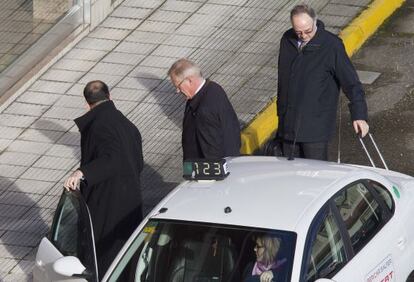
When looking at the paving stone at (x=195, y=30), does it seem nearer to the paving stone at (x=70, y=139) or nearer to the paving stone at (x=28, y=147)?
the paving stone at (x=70, y=139)

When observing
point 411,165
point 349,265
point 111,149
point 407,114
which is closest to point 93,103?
point 111,149

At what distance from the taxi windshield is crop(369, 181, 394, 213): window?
1246 millimetres

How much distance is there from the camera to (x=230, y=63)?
1334cm

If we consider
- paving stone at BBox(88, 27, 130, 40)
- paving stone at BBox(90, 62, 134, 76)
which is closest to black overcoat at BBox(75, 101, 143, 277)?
paving stone at BBox(90, 62, 134, 76)

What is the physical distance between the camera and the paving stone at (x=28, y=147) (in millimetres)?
12255

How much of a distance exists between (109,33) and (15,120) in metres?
1.87

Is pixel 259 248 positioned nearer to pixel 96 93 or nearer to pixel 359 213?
pixel 359 213

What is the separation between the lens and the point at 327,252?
7.59 m

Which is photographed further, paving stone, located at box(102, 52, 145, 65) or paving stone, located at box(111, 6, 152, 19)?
paving stone, located at box(111, 6, 152, 19)

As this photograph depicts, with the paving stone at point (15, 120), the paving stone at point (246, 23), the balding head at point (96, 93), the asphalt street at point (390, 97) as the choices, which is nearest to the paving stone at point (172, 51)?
the paving stone at point (246, 23)

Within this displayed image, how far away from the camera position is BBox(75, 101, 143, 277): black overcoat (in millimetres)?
8703

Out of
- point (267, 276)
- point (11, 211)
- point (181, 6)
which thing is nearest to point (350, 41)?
point (181, 6)

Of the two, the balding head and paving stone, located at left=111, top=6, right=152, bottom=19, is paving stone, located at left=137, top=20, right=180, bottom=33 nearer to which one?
paving stone, located at left=111, top=6, right=152, bottom=19

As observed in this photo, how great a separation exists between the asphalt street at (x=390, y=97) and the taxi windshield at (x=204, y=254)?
4.27 metres
